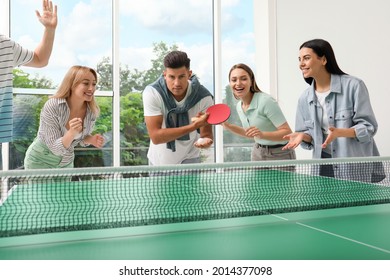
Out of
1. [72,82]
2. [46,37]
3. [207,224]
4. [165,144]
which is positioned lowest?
[207,224]

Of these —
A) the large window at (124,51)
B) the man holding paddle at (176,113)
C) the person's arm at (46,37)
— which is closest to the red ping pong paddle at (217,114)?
the man holding paddle at (176,113)

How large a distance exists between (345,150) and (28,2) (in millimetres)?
4551

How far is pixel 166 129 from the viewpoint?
2.83 meters

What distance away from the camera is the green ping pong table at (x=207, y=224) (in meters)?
1.22

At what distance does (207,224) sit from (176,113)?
154 cm

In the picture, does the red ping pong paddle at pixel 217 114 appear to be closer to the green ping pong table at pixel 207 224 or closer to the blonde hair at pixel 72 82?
the green ping pong table at pixel 207 224

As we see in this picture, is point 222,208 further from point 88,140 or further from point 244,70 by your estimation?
point 244,70

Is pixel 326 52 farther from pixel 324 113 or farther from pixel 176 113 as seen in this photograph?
pixel 176 113

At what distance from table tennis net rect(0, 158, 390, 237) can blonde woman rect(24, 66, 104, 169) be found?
32 cm

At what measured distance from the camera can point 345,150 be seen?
2914mm

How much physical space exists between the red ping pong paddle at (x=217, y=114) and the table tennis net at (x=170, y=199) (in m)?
0.42

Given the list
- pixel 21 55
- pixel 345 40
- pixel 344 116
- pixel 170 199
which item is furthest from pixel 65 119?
pixel 345 40

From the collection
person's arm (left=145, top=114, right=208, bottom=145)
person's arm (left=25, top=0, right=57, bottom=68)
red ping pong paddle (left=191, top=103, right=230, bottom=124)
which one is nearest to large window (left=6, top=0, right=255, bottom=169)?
person's arm (left=25, top=0, right=57, bottom=68)

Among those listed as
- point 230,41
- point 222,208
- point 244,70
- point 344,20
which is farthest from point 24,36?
point 222,208
